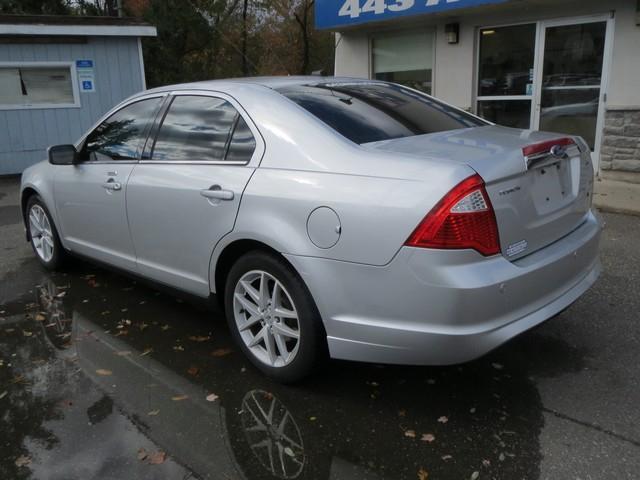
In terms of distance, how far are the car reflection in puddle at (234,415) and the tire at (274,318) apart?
165mm

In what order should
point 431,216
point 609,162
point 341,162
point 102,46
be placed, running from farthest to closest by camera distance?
point 102,46, point 609,162, point 341,162, point 431,216

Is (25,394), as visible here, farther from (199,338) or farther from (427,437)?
(427,437)

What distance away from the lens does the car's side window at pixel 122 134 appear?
13.4 feet

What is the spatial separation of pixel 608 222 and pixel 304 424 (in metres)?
5.00

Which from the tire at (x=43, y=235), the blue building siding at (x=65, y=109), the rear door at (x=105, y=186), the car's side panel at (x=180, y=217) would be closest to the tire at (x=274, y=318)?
the car's side panel at (x=180, y=217)

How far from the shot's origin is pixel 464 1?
8.46 m

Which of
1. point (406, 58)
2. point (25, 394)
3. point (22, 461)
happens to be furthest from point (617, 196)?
point (22, 461)

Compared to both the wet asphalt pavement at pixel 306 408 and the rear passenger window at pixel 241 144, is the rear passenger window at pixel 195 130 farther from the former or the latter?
the wet asphalt pavement at pixel 306 408

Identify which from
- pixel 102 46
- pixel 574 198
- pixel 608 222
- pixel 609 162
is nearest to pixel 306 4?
pixel 102 46

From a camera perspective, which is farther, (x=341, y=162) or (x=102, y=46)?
(x=102, y=46)

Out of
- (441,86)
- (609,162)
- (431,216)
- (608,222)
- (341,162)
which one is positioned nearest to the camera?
(431,216)

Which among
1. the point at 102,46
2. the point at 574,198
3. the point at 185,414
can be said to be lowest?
the point at 185,414

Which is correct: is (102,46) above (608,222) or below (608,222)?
above

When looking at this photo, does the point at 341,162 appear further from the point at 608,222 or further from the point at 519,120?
the point at 519,120
